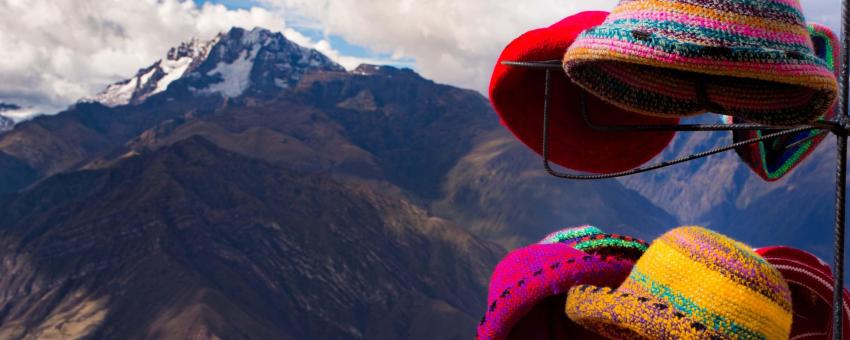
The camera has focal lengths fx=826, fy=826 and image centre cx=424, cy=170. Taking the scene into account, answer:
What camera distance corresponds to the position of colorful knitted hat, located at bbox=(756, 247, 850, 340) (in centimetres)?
249

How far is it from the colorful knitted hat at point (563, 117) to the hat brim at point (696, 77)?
0.91 feet

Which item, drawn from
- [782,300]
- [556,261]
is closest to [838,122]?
[782,300]

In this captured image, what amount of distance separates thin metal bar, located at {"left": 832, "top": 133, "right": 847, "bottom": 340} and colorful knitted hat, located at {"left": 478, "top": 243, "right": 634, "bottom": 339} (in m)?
0.59

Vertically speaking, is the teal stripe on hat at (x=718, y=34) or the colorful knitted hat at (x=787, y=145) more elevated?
the teal stripe on hat at (x=718, y=34)

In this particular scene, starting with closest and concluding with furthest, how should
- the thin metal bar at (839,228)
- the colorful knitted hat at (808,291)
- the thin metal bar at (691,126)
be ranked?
the thin metal bar at (839,228)
the thin metal bar at (691,126)
the colorful knitted hat at (808,291)

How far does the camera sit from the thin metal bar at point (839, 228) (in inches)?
85.9

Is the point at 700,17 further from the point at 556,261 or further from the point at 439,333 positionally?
the point at 439,333

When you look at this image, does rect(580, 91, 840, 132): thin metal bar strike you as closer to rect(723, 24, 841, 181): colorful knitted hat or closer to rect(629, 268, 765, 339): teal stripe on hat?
rect(723, 24, 841, 181): colorful knitted hat

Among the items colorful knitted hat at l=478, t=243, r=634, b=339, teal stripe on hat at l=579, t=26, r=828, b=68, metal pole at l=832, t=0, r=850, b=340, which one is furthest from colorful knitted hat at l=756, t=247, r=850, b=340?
teal stripe on hat at l=579, t=26, r=828, b=68

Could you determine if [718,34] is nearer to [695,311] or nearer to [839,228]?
[839,228]

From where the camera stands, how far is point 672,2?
238cm

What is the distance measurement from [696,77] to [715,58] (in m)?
0.21

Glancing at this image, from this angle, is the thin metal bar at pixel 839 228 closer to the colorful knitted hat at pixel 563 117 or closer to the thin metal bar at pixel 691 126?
the thin metal bar at pixel 691 126

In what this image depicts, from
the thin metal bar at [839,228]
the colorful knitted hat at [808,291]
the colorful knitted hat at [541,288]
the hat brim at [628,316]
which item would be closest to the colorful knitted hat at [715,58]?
the thin metal bar at [839,228]
